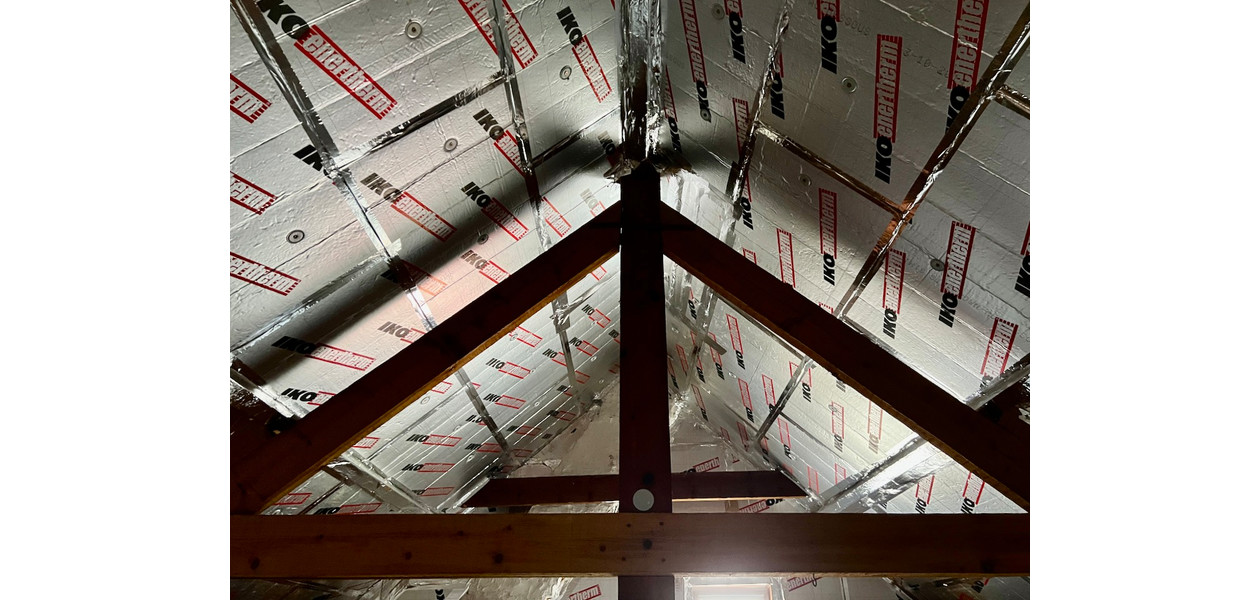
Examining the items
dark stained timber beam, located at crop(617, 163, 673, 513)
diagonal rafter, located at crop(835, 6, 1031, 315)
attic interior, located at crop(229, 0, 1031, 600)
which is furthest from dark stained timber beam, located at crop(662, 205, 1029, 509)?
diagonal rafter, located at crop(835, 6, 1031, 315)

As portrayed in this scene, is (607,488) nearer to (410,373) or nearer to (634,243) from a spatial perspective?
(634,243)

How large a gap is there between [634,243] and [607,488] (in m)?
2.63

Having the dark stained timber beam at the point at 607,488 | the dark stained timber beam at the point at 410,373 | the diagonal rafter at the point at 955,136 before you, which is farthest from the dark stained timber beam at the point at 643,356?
the dark stained timber beam at the point at 607,488

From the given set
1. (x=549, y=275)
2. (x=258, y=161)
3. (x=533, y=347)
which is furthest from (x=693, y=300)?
(x=258, y=161)

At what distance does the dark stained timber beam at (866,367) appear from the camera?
2389 mm

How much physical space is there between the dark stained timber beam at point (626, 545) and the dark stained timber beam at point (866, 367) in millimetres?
248

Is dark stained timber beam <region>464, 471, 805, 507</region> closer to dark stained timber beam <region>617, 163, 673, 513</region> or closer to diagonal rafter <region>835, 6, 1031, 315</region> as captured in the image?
dark stained timber beam <region>617, 163, 673, 513</region>

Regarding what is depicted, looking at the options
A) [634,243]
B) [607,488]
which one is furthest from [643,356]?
[607,488]

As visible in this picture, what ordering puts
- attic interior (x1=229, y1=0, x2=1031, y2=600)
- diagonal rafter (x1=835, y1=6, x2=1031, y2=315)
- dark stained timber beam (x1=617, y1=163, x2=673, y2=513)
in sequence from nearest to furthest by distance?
1. diagonal rafter (x1=835, y1=6, x2=1031, y2=315)
2. attic interior (x1=229, y1=0, x2=1031, y2=600)
3. dark stained timber beam (x1=617, y1=163, x2=673, y2=513)

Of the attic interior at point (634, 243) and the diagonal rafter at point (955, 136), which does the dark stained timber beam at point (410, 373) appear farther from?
the diagonal rafter at point (955, 136)

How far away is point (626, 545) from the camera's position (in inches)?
86.8

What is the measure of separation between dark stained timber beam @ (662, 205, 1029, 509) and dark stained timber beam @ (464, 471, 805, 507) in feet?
7.91

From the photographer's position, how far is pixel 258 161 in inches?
75.0

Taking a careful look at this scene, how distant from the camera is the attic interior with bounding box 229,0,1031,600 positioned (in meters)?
1.90
